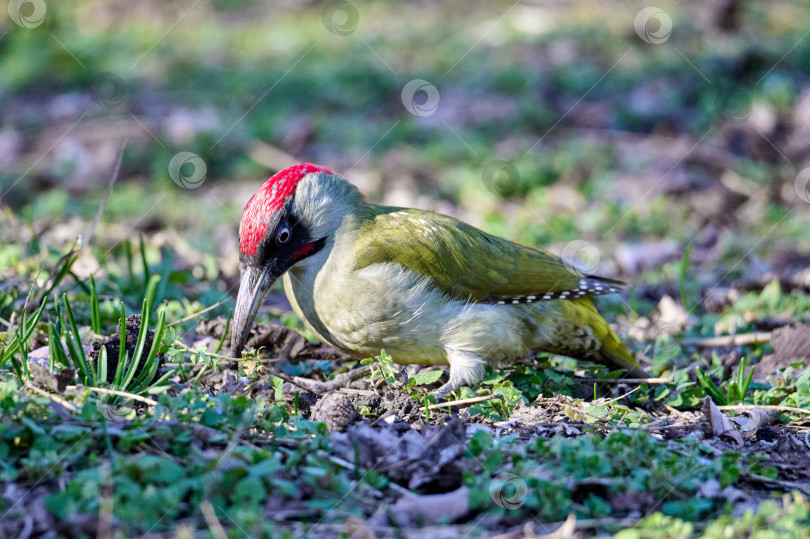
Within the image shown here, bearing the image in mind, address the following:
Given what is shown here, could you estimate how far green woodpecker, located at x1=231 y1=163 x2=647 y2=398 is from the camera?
421 cm

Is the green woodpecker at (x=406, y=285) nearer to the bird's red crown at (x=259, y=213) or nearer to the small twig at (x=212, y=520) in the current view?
the bird's red crown at (x=259, y=213)

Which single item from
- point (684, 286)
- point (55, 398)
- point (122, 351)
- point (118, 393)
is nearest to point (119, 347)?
point (122, 351)

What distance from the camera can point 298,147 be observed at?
28.8ft

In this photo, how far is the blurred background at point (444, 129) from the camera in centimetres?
683

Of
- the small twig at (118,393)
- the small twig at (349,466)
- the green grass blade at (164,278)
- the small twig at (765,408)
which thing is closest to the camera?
the small twig at (349,466)

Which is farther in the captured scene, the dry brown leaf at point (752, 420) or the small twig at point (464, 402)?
the small twig at point (464, 402)

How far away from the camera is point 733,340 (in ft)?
16.4

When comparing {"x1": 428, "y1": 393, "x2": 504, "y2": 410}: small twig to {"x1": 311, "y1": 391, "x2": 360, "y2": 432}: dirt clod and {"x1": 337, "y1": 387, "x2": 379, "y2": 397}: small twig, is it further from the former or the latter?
{"x1": 311, "y1": 391, "x2": 360, "y2": 432}: dirt clod

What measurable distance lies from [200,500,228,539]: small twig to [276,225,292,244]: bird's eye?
179cm

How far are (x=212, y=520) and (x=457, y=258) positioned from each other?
89.9 inches

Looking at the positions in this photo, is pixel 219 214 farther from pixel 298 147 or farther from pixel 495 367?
pixel 495 367

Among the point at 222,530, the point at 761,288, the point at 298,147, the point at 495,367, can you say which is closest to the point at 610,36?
the point at 298,147

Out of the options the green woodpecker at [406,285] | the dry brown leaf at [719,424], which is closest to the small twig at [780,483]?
the dry brown leaf at [719,424]

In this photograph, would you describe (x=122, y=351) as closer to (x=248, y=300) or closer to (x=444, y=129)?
(x=248, y=300)
